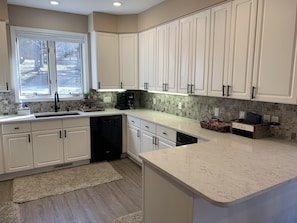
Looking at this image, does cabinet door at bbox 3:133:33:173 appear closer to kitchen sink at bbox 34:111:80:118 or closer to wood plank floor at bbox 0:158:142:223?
wood plank floor at bbox 0:158:142:223

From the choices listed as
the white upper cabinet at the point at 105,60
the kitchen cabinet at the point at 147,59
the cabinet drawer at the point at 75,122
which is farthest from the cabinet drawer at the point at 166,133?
the white upper cabinet at the point at 105,60

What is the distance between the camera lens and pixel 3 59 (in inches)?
131

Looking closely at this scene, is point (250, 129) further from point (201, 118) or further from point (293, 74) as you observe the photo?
point (201, 118)

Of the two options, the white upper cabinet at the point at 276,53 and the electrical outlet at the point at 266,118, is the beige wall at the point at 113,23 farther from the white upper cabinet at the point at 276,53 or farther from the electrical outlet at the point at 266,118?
the electrical outlet at the point at 266,118

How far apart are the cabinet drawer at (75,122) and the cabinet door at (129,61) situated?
3.34ft

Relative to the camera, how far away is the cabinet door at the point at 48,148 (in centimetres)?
351

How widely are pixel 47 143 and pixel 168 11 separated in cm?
280

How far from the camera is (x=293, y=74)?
192cm

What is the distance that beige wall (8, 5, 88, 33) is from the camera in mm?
3676

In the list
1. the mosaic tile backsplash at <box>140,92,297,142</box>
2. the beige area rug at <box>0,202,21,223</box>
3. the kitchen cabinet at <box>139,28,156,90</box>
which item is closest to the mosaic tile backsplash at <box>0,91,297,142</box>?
the mosaic tile backsplash at <box>140,92,297,142</box>

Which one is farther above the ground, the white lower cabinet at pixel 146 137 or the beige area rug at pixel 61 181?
the white lower cabinet at pixel 146 137

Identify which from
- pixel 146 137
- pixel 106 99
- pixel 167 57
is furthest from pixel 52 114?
pixel 167 57

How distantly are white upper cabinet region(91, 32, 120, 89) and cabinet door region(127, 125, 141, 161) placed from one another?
3.07 feet

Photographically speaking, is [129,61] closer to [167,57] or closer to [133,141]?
[167,57]
